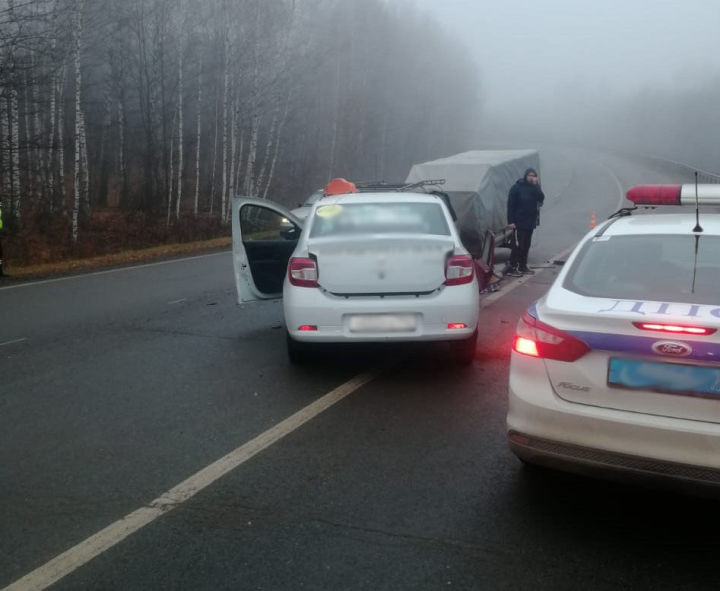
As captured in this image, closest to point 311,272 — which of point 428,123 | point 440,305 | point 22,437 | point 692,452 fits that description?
point 440,305

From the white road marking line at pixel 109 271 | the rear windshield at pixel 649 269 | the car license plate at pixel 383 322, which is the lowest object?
the white road marking line at pixel 109 271

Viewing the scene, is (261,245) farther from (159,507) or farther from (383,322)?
(159,507)

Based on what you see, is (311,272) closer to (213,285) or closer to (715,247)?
(715,247)

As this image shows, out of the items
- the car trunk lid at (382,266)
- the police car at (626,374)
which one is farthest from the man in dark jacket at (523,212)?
the police car at (626,374)

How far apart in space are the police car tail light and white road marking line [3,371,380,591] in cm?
247

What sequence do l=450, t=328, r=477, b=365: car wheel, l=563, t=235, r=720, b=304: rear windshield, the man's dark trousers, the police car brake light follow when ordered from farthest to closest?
the man's dark trousers → l=450, t=328, r=477, b=365: car wheel → the police car brake light → l=563, t=235, r=720, b=304: rear windshield

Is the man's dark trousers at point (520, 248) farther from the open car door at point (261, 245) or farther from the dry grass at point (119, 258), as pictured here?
the dry grass at point (119, 258)

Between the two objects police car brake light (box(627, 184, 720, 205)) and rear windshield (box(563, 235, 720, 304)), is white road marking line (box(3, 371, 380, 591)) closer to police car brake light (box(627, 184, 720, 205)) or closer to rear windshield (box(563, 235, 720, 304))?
rear windshield (box(563, 235, 720, 304))

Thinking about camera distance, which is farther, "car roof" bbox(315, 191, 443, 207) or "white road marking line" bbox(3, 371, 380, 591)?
"car roof" bbox(315, 191, 443, 207)

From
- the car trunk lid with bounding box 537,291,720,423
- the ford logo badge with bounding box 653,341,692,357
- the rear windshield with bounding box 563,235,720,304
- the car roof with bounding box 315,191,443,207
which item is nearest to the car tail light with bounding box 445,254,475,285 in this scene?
the car roof with bounding box 315,191,443,207

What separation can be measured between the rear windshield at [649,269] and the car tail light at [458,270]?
1.86 metres

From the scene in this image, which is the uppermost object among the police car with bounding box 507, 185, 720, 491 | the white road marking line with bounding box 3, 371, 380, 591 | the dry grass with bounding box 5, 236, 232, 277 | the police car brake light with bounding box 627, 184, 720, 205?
the police car brake light with bounding box 627, 184, 720, 205

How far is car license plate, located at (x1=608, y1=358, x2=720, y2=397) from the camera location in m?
3.24

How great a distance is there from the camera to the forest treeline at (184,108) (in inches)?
869
